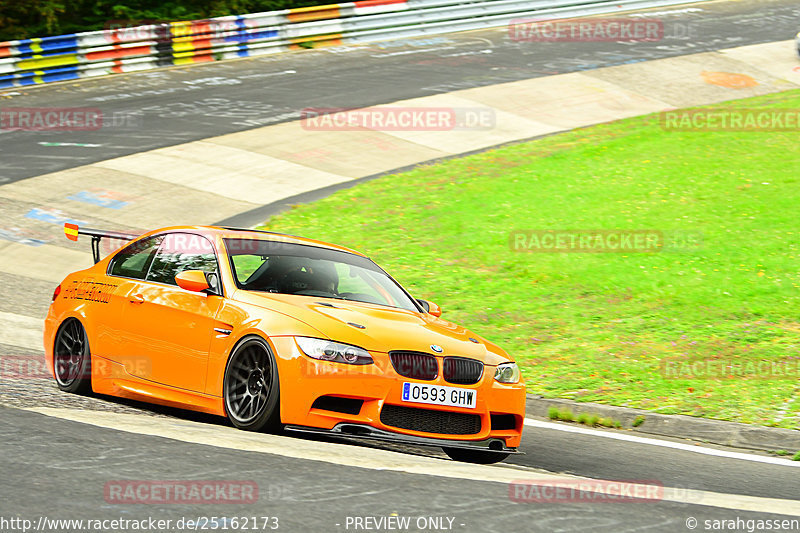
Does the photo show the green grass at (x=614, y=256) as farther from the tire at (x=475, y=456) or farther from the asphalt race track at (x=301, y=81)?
the asphalt race track at (x=301, y=81)

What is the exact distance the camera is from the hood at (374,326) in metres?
6.49

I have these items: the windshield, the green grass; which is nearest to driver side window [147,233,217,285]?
the windshield

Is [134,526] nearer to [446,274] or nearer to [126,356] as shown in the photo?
[126,356]

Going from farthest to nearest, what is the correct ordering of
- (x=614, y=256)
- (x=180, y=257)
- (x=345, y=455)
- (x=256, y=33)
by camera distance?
(x=256, y=33)
(x=614, y=256)
(x=180, y=257)
(x=345, y=455)

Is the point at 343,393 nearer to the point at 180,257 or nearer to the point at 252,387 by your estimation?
the point at 252,387

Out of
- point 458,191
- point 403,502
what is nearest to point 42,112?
point 458,191

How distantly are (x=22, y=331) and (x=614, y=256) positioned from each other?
295 inches

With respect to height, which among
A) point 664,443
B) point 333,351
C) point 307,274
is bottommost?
point 664,443

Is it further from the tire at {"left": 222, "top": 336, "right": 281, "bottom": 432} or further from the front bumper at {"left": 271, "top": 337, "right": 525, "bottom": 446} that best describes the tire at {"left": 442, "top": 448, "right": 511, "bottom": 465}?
the tire at {"left": 222, "top": 336, "right": 281, "bottom": 432}

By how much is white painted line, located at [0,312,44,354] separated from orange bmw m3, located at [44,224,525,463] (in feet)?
6.42

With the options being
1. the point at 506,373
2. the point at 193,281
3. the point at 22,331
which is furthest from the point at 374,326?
the point at 22,331

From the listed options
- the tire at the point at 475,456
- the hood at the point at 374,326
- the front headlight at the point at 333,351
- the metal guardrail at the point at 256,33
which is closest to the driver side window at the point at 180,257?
the hood at the point at 374,326

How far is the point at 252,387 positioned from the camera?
259 inches

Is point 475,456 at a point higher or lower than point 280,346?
lower
